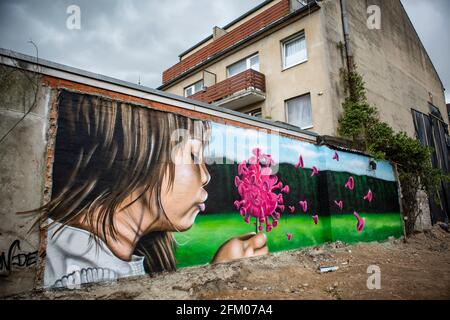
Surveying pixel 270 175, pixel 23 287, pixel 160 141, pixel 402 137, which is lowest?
pixel 23 287

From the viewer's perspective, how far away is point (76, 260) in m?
4.05

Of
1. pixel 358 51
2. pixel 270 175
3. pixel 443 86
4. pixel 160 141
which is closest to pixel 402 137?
pixel 358 51

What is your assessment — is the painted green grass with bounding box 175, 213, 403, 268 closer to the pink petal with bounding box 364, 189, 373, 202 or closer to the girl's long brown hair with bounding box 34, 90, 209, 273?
the girl's long brown hair with bounding box 34, 90, 209, 273

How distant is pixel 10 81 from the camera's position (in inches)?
153

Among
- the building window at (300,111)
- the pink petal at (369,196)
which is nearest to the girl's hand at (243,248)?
the pink petal at (369,196)

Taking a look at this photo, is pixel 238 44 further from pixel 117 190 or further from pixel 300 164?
pixel 117 190

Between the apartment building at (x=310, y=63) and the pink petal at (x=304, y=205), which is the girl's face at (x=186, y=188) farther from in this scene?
the apartment building at (x=310, y=63)

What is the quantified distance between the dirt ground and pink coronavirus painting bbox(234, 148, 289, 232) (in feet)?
3.06

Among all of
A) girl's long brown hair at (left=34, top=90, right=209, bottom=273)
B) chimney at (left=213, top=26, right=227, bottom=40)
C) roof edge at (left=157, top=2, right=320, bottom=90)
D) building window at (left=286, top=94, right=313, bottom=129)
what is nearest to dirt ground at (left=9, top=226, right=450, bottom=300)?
girl's long brown hair at (left=34, top=90, right=209, bottom=273)

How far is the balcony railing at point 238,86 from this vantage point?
42.8 ft

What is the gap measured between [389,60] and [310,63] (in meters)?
6.27

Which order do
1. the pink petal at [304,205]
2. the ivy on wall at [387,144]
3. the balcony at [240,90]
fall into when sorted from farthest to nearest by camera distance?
1. the balcony at [240,90]
2. the ivy on wall at [387,144]
3. the pink petal at [304,205]

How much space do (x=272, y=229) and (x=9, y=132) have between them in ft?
18.0
